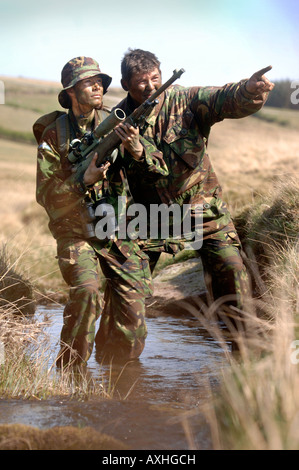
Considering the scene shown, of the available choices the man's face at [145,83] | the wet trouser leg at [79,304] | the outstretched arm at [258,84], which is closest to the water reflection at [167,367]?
the wet trouser leg at [79,304]

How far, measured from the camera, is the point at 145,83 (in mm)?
5828

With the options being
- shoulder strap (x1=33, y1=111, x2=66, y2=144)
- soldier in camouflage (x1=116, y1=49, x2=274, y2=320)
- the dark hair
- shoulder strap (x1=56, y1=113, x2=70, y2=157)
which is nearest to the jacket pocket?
soldier in camouflage (x1=116, y1=49, x2=274, y2=320)

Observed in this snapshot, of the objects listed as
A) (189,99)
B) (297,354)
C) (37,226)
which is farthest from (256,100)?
(37,226)

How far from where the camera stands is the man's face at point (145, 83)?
5809 mm

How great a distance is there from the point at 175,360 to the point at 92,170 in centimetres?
195

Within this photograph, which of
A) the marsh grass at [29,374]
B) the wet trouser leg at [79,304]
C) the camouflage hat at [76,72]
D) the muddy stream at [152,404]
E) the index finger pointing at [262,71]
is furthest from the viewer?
the camouflage hat at [76,72]

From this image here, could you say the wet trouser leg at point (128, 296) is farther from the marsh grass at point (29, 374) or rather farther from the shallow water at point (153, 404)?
the marsh grass at point (29, 374)

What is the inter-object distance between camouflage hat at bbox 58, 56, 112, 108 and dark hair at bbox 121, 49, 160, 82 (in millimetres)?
330

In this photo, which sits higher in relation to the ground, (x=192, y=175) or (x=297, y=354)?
(x=192, y=175)

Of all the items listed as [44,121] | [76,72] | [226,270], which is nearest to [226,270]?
[226,270]

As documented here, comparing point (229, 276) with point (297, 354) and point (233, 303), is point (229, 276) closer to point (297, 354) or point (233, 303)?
point (233, 303)

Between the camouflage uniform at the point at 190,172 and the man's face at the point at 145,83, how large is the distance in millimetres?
157

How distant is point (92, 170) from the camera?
18.8ft
